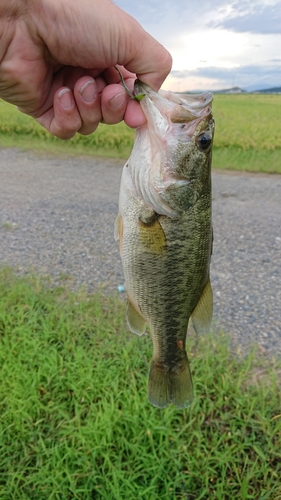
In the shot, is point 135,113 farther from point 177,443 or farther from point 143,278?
point 177,443

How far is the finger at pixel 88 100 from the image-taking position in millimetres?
2029

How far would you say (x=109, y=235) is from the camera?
5.75 metres

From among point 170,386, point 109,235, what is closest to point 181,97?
point 170,386

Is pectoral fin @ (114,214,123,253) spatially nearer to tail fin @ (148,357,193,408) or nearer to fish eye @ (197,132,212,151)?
fish eye @ (197,132,212,151)

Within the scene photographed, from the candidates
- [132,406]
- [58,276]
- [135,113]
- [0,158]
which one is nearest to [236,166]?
[0,158]

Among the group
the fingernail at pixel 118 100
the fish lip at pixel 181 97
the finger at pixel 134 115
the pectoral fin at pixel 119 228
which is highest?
the fish lip at pixel 181 97

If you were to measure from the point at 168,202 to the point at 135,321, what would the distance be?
574 millimetres

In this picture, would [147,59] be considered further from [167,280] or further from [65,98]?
[167,280]

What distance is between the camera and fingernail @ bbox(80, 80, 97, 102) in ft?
6.64

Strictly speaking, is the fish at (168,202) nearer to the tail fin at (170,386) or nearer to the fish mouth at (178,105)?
the fish mouth at (178,105)

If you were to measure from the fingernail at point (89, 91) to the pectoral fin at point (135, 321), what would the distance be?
0.96 m

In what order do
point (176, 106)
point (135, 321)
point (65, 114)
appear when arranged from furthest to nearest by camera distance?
point (65, 114) → point (135, 321) → point (176, 106)

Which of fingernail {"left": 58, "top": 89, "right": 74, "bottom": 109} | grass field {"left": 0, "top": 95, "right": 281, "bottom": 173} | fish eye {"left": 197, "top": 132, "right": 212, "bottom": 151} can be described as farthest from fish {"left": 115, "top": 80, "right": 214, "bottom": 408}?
grass field {"left": 0, "top": 95, "right": 281, "bottom": 173}

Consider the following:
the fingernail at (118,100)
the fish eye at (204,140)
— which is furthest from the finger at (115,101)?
the fish eye at (204,140)
